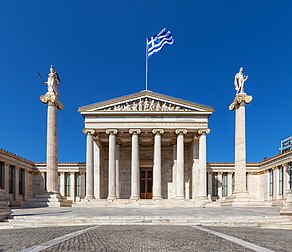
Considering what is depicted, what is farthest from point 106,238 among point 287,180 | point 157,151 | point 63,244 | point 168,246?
point 287,180

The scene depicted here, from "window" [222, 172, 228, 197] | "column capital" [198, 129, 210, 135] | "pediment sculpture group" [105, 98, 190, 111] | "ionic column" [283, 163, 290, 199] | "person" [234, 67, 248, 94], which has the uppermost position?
"person" [234, 67, 248, 94]

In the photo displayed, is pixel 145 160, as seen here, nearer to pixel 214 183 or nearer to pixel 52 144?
pixel 214 183

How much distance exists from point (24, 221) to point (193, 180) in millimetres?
27030

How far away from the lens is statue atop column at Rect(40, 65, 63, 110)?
34.4m

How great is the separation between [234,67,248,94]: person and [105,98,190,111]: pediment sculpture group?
24.2 feet

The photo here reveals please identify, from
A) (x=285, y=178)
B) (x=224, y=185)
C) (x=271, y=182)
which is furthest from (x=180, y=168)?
(x=271, y=182)

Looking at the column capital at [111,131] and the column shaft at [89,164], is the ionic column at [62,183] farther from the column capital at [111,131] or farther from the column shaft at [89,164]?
the column capital at [111,131]

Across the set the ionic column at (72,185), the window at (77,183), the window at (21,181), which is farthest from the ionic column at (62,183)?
the window at (21,181)

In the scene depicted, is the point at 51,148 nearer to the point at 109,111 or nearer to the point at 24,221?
the point at 109,111

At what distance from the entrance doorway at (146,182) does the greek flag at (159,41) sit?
1798 cm

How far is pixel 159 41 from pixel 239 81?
12.2 m

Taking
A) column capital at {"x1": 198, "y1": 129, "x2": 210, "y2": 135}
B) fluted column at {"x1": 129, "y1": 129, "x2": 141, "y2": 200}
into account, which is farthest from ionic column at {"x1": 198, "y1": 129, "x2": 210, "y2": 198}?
fluted column at {"x1": 129, "y1": 129, "x2": 141, "y2": 200}

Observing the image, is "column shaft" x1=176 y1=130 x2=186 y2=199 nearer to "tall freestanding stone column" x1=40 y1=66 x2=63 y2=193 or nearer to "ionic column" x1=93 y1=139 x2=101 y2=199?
"ionic column" x1=93 y1=139 x2=101 y2=199

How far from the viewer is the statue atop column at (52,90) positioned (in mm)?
34438
